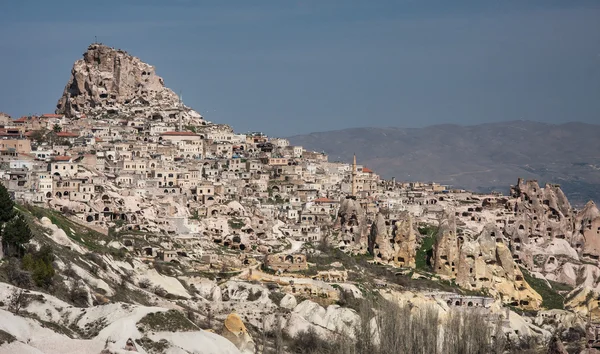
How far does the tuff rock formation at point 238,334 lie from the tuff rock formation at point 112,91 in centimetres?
7503

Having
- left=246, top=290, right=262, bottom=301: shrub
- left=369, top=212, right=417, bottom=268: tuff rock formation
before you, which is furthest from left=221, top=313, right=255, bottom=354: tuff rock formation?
left=369, top=212, right=417, bottom=268: tuff rock formation

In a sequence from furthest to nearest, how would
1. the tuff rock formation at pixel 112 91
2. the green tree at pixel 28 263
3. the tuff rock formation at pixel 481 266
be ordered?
the tuff rock formation at pixel 112 91
the tuff rock formation at pixel 481 266
the green tree at pixel 28 263

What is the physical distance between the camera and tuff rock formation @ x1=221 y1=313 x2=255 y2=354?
66.0 meters

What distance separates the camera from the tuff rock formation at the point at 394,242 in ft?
314

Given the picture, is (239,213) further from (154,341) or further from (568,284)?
(154,341)

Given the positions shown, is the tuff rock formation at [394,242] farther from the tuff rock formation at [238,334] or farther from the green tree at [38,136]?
the green tree at [38,136]

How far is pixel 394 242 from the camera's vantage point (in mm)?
96812

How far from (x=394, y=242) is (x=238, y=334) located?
104 ft

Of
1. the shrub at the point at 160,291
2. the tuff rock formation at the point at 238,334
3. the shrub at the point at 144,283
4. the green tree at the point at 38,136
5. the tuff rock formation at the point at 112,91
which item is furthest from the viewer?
the tuff rock formation at the point at 112,91

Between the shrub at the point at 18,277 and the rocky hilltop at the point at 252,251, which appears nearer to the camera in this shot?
the shrub at the point at 18,277

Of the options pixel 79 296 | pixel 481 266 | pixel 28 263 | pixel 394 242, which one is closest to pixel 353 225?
pixel 394 242

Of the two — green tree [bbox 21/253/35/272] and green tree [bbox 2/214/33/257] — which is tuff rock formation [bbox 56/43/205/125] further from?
green tree [bbox 21/253/35/272]

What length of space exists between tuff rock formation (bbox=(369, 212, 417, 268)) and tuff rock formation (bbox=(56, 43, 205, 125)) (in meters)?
49.7

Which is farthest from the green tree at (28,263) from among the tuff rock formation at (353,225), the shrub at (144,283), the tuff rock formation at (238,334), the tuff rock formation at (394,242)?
the tuff rock formation at (394,242)
